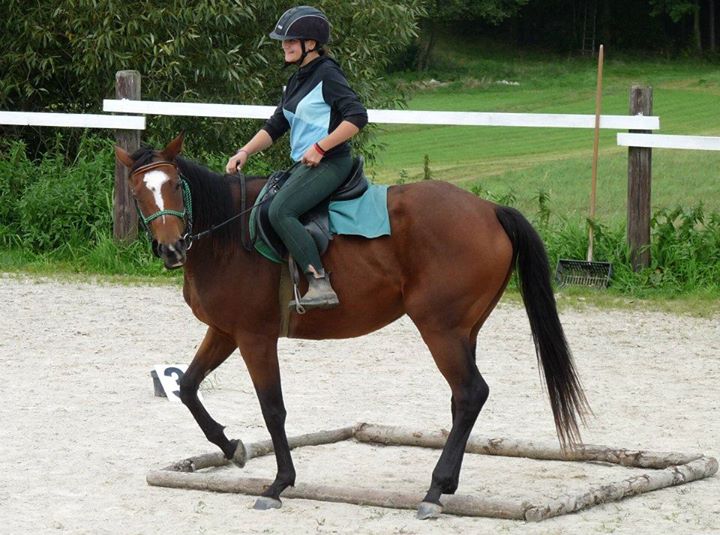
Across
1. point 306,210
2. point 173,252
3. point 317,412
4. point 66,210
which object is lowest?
point 317,412

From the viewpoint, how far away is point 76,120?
12781 millimetres

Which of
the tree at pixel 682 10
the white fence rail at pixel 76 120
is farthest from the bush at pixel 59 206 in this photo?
the tree at pixel 682 10

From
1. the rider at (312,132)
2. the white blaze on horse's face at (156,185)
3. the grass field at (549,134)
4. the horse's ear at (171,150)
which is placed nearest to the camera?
the white blaze on horse's face at (156,185)

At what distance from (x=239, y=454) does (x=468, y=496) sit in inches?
51.7

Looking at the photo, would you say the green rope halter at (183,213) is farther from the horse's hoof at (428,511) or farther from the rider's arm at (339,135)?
the horse's hoof at (428,511)

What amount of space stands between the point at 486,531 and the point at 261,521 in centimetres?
95

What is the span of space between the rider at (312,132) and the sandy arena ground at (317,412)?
3.56 feet

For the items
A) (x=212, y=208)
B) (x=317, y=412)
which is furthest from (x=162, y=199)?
(x=317, y=412)

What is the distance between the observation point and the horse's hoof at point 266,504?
5789 millimetres

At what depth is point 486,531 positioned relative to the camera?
539cm

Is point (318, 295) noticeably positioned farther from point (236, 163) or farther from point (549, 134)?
point (549, 134)

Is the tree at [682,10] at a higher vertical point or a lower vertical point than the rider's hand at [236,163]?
lower

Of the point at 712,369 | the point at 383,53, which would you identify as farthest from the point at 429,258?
the point at 383,53

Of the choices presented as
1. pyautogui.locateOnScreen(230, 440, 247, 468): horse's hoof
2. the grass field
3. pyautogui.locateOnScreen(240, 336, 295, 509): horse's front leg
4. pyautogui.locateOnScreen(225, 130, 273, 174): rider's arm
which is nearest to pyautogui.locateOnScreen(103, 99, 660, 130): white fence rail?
the grass field
